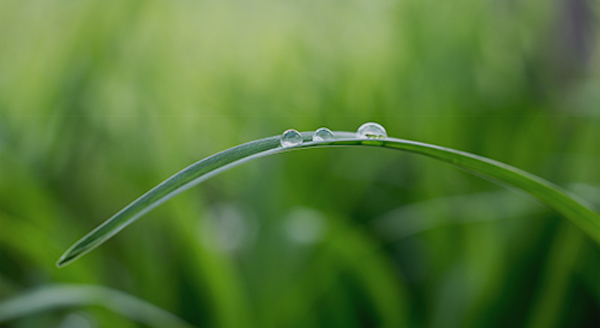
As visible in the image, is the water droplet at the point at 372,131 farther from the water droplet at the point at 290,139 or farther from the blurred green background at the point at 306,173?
the blurred green background at the point at 306,173

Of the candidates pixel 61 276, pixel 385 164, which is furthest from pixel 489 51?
pixel 61 276

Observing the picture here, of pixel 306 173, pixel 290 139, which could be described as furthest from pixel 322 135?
pixel 306 173

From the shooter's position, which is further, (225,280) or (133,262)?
(133,262)

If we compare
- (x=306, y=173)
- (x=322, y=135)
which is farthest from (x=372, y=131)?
(x=306, y=173)

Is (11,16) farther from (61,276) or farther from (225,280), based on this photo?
(225,280)

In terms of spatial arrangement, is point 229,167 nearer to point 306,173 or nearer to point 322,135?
point 322,135

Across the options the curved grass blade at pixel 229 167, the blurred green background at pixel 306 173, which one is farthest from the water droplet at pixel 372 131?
the blurred green background at pixel 306 173

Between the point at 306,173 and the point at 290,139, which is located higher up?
the point at 306,173

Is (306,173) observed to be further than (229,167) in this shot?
Yes
